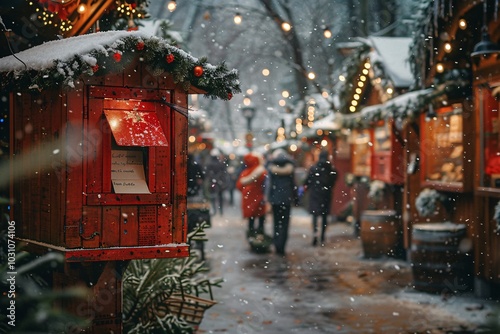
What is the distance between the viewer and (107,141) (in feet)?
17.7

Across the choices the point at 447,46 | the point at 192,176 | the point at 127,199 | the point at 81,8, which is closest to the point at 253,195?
the point at 192,176

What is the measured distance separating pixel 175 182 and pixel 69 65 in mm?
1247

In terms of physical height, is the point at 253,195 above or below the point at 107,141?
below

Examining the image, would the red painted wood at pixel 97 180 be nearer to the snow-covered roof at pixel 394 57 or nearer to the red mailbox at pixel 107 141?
the red mailbox at pixel 107 141

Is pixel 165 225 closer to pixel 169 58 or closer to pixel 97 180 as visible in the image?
pixel 97 180

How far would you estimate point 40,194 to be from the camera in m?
5.62

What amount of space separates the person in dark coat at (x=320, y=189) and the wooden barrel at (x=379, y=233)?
7.35 ft

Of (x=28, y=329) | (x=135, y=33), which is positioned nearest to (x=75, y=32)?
(x=135, y=33)

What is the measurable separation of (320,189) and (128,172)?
10933 millimetres

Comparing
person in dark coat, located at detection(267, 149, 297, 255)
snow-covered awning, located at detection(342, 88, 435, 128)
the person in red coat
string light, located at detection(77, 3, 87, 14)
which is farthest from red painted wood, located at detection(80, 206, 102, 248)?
the person in red coat

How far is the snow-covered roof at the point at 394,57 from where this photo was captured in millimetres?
13742

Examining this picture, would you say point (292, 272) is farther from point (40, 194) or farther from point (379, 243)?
point (40, 194)

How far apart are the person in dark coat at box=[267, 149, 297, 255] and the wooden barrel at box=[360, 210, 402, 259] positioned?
5.78 ft

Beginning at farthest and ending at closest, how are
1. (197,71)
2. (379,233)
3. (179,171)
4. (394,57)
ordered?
1. (394,57)
2. (379,233)
3. (179,171)
4. (197,71)
